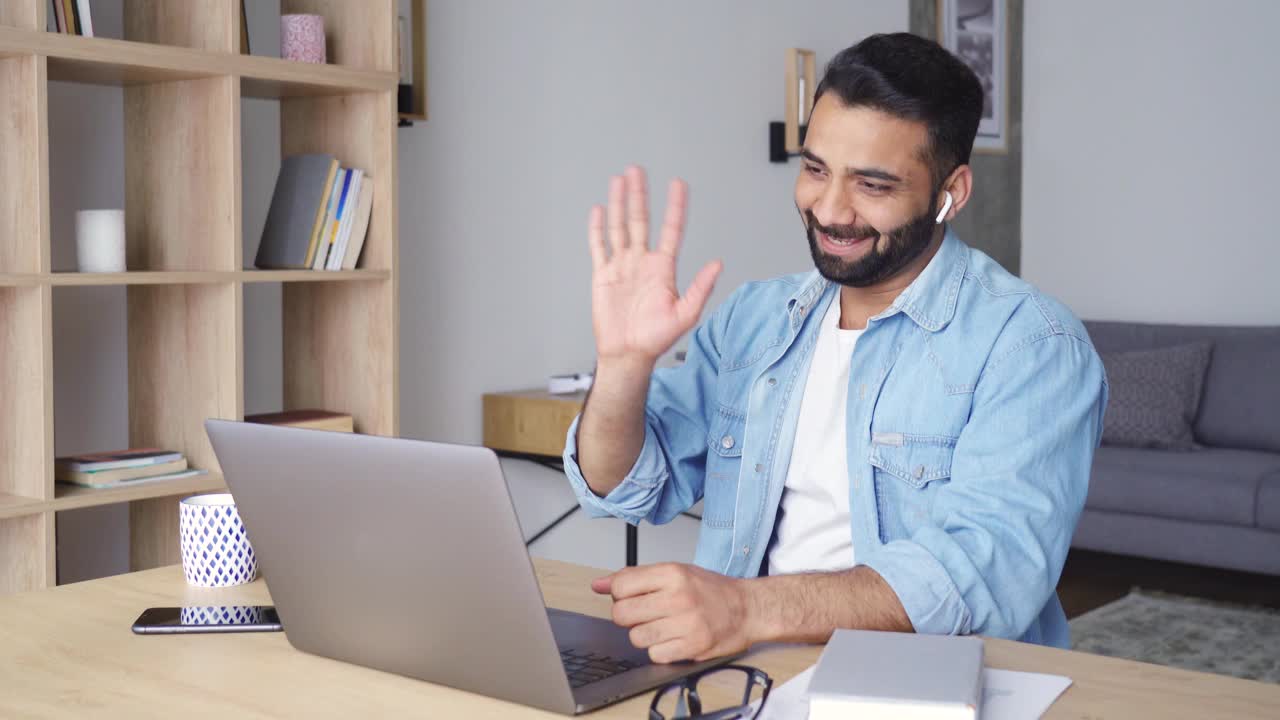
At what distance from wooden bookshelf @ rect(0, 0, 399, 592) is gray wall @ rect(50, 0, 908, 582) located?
0.28 ft

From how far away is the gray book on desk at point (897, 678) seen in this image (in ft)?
3.01

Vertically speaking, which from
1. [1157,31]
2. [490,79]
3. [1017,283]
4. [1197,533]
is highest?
[1157,31]

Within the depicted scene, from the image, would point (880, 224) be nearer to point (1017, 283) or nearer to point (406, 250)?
point (1017, 283)

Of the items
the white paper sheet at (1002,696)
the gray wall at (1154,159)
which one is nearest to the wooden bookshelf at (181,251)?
the white paper sheet at (1002,696)

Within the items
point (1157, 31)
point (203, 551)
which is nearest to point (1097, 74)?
point (1157, 31)

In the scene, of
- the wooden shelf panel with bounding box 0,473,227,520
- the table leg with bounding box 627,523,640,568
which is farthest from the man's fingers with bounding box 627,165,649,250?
the table leg with bounding box 627,523,640,568

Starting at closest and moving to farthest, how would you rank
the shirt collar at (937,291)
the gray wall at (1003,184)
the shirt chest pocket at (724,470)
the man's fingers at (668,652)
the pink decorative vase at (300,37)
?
the man's fingers at (668,652) → the shirt collar at (937,291) → the shirt chest pocket at (724,470) → the pink decorative vase at (300,37) → the gray wall at (1003,184)

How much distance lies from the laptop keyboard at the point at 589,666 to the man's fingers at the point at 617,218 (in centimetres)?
40

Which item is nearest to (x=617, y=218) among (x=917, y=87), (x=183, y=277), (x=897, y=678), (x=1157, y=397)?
(x=917, y=87)

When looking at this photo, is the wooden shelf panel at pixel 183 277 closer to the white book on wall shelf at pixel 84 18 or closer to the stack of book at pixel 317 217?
the stack of book at pixel 317 217

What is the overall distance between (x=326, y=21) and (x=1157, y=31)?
3.36m

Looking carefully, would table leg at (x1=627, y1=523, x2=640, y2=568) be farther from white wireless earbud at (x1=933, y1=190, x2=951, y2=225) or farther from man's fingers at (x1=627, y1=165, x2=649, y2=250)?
man's fingers at (x1=627, y1=165, x2=649, y2=250)

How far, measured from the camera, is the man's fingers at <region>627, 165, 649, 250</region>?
1.31 metres

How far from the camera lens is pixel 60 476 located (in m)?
2.59
